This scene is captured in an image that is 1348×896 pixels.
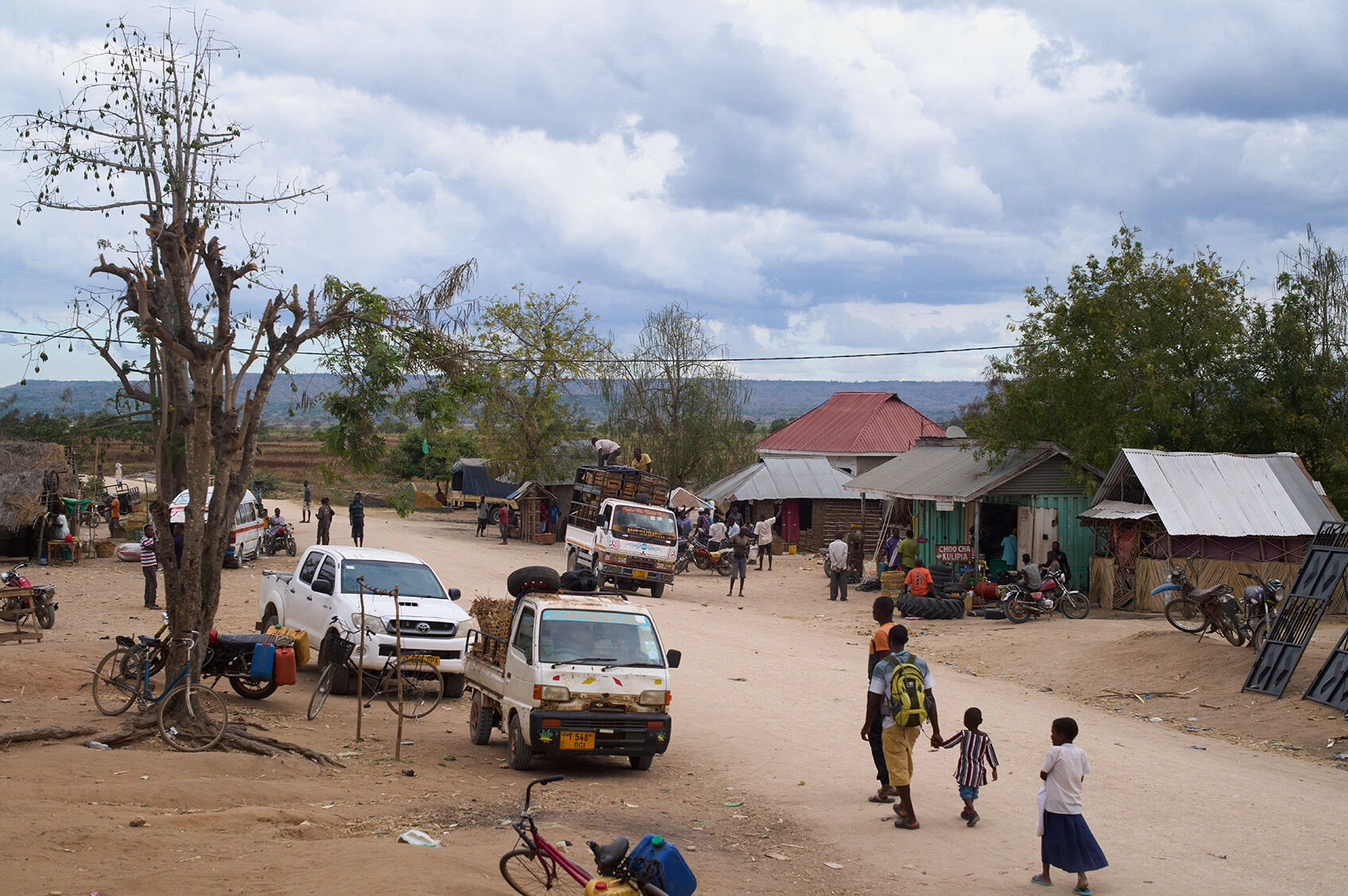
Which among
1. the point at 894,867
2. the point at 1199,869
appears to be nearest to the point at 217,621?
the point at 894,867

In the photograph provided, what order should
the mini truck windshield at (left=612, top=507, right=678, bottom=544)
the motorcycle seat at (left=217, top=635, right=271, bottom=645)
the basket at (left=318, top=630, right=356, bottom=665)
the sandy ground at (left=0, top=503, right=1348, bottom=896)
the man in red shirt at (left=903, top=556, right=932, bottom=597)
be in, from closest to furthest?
the sandy ground at (left=0, top=503, right=1348, bottom=896), the motorcycle seat at (left=217, top=635, right=271, bottom=645), the basket at (left=318, top=630, right=356, bottom=665), the man in red shirt at (left=903, top=556, right=932, bottom=597), the mini truck windshield at (left=612, top=507, right=678, bottom=544)

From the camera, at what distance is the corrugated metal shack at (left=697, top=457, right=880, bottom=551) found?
4167 centimetres

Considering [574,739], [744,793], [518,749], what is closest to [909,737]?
[744,793]

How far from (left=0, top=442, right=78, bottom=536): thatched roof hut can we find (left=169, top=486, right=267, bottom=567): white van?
9.73ft

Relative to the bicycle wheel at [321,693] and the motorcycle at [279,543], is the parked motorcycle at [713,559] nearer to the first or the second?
the motorcycle at [279,543]

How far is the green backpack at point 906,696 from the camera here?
869cm

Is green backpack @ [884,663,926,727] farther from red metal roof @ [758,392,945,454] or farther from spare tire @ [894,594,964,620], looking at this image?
red metal roof @ [758,392,945,454]

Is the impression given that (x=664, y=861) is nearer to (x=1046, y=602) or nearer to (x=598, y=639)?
(x=598, y=639)

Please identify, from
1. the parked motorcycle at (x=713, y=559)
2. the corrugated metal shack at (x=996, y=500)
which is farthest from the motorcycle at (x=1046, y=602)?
the parked motorcycle at (x=713, y=559)

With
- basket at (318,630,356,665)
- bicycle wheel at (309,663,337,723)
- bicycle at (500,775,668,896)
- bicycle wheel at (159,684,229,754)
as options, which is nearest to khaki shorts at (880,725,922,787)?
bicycle at (500,775,668,896)

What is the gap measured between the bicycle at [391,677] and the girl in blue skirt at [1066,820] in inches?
302

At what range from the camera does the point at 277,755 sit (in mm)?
10250

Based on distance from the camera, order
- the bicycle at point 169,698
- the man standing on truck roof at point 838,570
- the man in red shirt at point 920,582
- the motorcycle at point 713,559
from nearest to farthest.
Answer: the bicycle at point 169,698
the man in red shirt at point 920,582
the man standing on truck roof at point 838,570
the motorcycle at point 713,559

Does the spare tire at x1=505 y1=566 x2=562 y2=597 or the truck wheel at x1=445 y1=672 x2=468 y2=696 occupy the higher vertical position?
the spare tire at x1=505 y1=566 x2=562 y2=597
